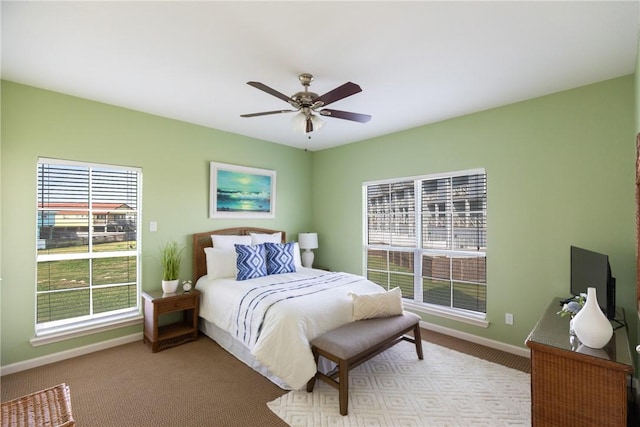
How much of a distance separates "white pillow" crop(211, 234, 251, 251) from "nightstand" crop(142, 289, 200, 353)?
0.65 meters

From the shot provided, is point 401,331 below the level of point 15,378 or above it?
above

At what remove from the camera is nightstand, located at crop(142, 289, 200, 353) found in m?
3.08

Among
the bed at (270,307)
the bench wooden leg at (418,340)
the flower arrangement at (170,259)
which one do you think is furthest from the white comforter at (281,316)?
the bench wooden leg at (418,340)

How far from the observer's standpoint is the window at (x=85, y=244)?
9.52 ft

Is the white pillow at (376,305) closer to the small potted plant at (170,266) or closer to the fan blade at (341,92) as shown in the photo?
the fan blade at (341,92)

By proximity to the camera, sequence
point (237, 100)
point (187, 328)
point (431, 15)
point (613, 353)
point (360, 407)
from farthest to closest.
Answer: point (187, 328) < point (237, 100) < point (360, 407) < point (431, 15) < point (613, 353)

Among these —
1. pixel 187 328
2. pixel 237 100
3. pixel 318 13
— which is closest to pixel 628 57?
pixel 318 13

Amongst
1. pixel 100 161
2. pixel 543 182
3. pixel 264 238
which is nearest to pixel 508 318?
pixel 543 182

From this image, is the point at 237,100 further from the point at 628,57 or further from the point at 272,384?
the point at 628,57

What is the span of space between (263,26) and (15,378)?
357cm

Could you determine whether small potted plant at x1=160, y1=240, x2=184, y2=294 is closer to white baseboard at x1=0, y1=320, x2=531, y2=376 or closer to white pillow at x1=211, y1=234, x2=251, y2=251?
white pillow at x1=211, y1=234, x2=251, y2=251

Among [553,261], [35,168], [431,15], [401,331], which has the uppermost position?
[431,15]

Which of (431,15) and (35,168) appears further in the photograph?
(35,168)

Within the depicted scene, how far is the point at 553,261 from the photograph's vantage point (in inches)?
113
